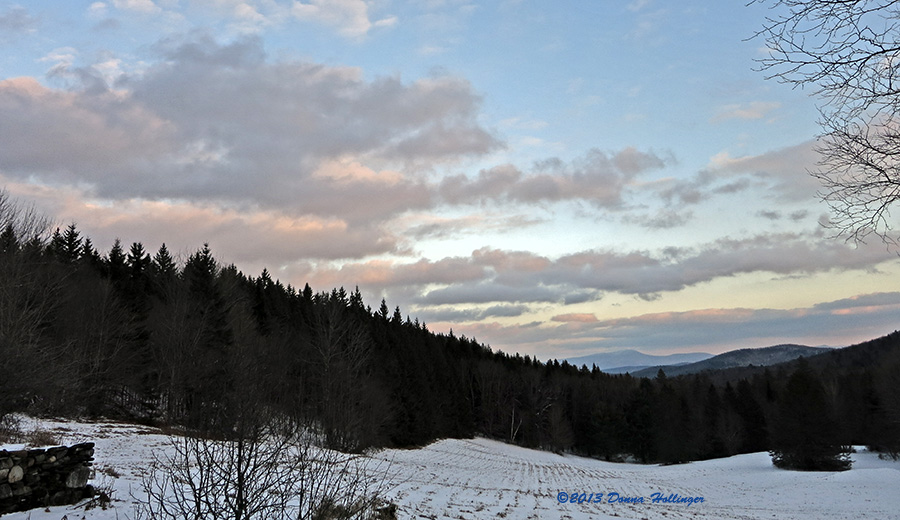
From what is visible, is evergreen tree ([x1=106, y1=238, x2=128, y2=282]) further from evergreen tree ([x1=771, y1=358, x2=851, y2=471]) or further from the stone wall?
evergreen tree ([x1=771, y1=358, x2=851, y2=471])

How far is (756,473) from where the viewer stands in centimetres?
4212

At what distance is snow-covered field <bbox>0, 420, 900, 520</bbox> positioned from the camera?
14102 millimetres

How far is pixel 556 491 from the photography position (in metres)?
27.3

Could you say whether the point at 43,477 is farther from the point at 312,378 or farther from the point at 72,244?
the point at 72,244

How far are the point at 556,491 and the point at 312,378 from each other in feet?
62.2

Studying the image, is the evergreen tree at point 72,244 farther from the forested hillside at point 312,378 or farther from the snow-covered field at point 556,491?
the snow-covered field at point 556,491

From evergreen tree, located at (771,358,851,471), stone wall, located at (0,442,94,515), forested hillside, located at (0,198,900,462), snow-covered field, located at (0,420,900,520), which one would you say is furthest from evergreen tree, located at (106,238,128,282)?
evergreen tree, located at (771,358,851,471)

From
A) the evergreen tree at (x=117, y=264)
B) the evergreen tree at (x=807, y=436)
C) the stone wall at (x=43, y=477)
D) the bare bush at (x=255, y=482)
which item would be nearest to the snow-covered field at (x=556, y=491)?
the stone wall at (x=43, y=477)

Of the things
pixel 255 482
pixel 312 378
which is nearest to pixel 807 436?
pixel 312 378

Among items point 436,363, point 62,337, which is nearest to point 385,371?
point 436,363

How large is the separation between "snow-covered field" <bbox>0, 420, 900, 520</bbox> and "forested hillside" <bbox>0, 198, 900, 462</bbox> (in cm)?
233

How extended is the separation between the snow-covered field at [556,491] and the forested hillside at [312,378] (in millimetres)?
2332

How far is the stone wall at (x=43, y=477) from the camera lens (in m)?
8.70

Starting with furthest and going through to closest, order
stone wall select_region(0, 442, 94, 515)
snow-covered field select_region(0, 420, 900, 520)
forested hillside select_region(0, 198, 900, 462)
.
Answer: forested hillside select_region(0, 198, 900, 462), snow-covered field select_region(0, 420, 900, 520), stone wall select_region(0, 442, 94, 515)
